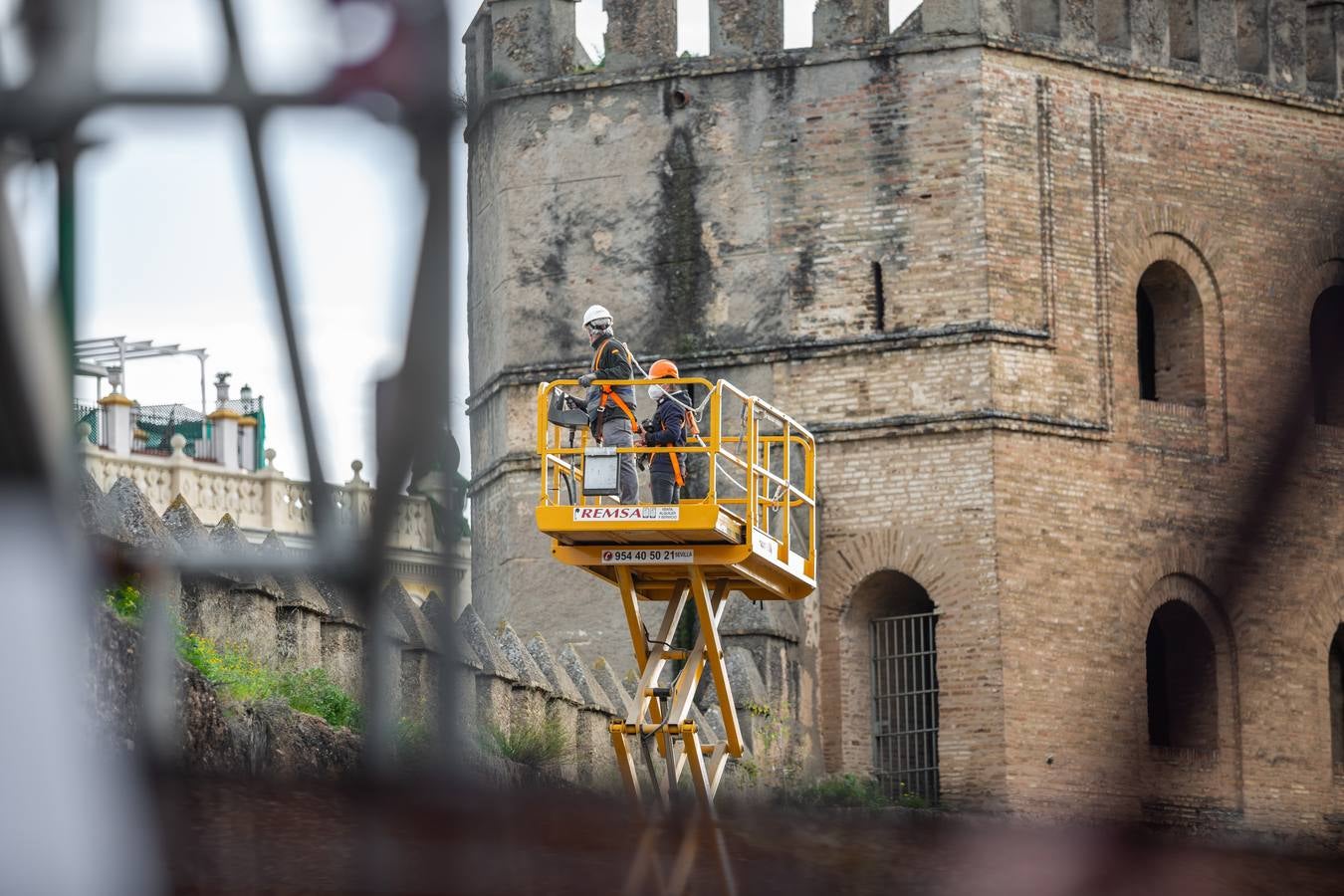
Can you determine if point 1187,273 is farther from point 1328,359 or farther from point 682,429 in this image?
point 1328,359

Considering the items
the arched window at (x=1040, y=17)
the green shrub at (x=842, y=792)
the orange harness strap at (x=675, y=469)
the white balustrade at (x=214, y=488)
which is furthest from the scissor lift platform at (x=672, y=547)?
the arched window at (x=1040, y=17)

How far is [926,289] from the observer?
2144cm

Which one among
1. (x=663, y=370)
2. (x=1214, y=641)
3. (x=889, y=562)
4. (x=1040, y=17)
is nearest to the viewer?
(x=663, y=370)

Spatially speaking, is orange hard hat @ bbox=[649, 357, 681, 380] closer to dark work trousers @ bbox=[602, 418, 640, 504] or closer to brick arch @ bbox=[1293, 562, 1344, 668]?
dark work trousers @ bbox=[602, 418, 640, 504]

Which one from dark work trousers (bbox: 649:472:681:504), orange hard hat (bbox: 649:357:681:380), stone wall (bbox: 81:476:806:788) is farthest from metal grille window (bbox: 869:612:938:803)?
orange hard hat (bbox: 649:357:681:380)

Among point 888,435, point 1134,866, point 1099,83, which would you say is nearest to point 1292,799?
point 888,435

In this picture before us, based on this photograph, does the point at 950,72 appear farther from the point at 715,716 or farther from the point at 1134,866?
the point at 1134,866

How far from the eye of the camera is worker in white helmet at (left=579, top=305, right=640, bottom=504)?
504 inches

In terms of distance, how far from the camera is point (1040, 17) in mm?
21891

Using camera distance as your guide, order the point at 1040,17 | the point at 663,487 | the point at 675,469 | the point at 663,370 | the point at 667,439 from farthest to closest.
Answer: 1. the point at 1040,17
2. the point at 663,487
3. the point at 675,469
4. the point at 667,439
5. the point at 663,370

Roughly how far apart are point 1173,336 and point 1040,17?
10.4ft

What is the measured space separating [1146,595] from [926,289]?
128 inches

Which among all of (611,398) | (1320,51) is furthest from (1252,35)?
(611,398)

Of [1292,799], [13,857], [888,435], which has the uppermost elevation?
[888,435]
